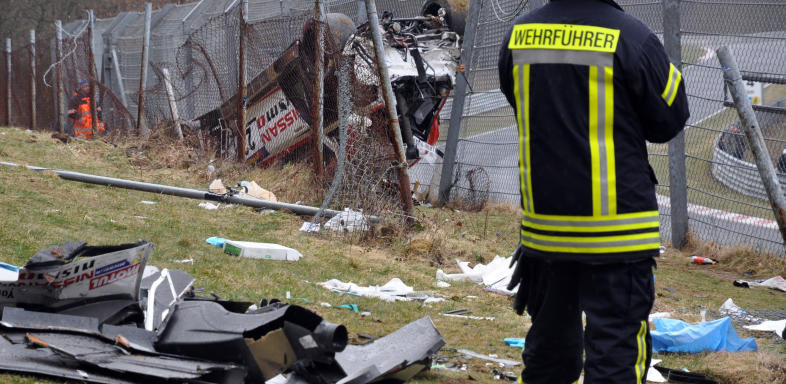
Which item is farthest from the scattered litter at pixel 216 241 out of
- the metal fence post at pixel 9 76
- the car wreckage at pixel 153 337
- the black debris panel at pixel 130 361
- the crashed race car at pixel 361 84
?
the metal fence post at pixel 9 76

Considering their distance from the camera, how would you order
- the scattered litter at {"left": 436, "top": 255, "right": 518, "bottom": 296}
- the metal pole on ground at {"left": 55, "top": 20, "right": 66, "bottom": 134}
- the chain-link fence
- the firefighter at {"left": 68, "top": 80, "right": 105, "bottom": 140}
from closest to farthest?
1. the scattered litter at {"left": 436, "top": 255, "right": 518, "bottom": 296}
2. the chain-link fence
3. the metal pole on ground at {"left": 55, "top": 20, "right": 66, "bottom": 134}
4. the firefighter at {"left": 68, "top": 80, "right": 105, "bottom": 140}

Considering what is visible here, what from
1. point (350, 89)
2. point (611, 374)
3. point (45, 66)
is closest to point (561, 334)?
point (611, 374)

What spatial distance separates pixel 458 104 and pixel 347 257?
428 centimetres

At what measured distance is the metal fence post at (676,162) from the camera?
7770mm

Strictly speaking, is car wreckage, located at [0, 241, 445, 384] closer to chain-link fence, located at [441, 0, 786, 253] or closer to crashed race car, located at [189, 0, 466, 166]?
crashed race car, located at [189, 0, 466, 166]

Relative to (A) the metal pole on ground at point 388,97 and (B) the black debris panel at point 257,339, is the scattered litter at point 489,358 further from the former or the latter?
(A) the metal pole on ground at point 388,97

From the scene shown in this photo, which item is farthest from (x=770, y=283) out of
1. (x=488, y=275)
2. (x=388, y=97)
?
(x=388, y=97)

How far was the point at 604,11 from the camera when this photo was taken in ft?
8.93

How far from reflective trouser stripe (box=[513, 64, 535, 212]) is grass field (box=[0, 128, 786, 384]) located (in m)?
1.08

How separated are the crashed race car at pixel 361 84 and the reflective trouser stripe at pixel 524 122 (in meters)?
4.72

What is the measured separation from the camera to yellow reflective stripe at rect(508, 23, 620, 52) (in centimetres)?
265

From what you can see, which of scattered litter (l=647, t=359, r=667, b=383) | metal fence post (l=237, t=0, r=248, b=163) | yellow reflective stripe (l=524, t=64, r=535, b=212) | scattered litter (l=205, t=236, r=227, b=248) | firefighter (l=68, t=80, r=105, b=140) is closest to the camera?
yellow reflective stripe (l=524, t=64, r=535, b=212)

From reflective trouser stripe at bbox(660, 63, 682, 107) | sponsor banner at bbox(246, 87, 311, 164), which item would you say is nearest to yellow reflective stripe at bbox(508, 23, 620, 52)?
reflective trouser stripe at bbox(660, 63, 682, 107)

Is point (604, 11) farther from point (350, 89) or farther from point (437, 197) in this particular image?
point (437, 197)
